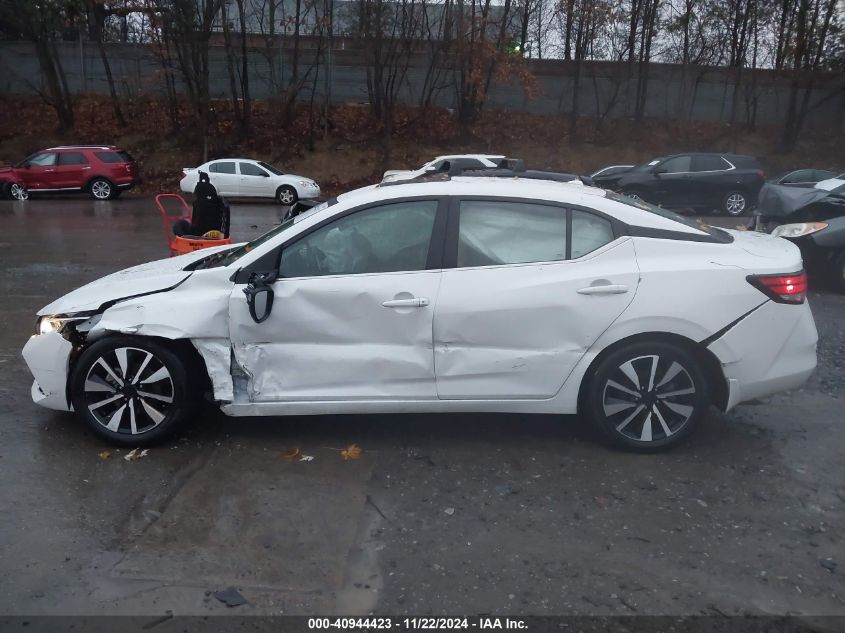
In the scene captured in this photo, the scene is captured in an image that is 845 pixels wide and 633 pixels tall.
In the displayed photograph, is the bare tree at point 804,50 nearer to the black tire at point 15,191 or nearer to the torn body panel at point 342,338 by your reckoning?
the black tire at point 15,191

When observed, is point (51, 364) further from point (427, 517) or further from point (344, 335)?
point (427, 517)

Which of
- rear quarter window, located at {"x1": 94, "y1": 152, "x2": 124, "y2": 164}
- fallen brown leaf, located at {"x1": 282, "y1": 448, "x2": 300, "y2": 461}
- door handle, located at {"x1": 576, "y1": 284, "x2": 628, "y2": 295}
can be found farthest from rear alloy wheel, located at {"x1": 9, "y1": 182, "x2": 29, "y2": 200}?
door handle, located at {"x1": 576, "y1": 284, "x2": 628, "y2": 295}

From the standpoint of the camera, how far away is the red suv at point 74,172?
2447 centimetres

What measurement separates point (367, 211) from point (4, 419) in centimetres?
283

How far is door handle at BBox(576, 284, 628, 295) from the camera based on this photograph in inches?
184

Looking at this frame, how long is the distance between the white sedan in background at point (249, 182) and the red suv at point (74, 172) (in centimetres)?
230

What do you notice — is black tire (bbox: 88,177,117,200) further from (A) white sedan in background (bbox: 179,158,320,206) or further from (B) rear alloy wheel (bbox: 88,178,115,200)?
(A) white sedan in background (bbox: 179,158,320,206)

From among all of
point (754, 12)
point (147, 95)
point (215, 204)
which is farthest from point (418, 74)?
point (215, 204)

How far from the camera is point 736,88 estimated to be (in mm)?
32781

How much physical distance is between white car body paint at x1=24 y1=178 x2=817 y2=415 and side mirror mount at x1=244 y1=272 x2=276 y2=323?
49mm

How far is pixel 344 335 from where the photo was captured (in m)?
4.74

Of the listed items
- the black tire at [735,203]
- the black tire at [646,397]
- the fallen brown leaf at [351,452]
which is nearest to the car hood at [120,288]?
the fallen brown leaf at [351,452]

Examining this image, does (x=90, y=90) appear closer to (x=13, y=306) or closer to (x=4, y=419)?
(x=13, y=306)

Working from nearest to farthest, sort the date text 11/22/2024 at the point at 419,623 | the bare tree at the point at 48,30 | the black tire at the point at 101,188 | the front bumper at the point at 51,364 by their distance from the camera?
the date text 11/22/2024 at the point at 419,623, the front bumper at the point at 51,364, the black tire at the point at 101,188, the bare tree at the point at 48,30
